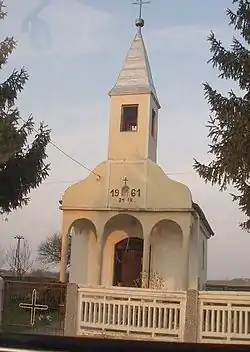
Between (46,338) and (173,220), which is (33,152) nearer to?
(173,220)

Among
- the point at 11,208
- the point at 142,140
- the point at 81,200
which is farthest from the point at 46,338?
the point at 142,140

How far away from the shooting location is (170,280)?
9.66 metres

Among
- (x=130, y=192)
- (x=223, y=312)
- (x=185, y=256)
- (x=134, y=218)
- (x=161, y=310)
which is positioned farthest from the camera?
(x=185, y=256)

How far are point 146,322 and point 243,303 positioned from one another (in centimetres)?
130

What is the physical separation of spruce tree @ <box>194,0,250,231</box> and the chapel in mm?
1993

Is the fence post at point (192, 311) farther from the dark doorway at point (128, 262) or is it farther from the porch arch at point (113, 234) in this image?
the dark doorway at point (128, 262)

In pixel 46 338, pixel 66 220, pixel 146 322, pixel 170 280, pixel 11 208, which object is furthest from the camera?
pixel 170 280

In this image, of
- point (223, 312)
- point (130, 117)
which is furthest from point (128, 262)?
point (223, 312)

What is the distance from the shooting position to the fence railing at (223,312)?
21.5ft

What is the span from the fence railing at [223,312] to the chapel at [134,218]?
2300mm

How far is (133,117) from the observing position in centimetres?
1048

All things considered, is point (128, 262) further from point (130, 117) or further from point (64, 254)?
point (130, 117)

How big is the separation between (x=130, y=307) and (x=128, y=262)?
3.45 meters

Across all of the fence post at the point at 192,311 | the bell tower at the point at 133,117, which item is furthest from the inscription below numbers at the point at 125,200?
the fence post at the point at 192,311
